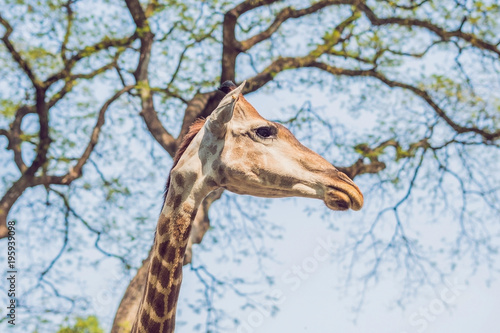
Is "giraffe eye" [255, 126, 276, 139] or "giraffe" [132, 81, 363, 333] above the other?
"giraffe eye" [255, 126, 276, 139]

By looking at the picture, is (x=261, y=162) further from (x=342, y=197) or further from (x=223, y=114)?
(x=342, y=197)

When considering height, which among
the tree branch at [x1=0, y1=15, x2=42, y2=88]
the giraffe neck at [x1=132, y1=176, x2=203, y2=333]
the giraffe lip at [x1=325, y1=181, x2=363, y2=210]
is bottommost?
the giraffe neck at [x1=132, y1=176, x2=203, y2=333]

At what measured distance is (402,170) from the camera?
988 cm

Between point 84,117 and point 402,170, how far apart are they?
592 centimetres

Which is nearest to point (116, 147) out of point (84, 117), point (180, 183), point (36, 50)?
point (84, 117)

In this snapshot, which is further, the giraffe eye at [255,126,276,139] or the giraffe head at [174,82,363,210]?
the giraffe eye at [255,126,276,139]

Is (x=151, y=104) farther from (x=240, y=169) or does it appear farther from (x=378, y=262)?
(x=240, y=169)

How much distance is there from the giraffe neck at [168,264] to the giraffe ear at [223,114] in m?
0.42

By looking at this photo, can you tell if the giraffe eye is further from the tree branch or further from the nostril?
the tree branch

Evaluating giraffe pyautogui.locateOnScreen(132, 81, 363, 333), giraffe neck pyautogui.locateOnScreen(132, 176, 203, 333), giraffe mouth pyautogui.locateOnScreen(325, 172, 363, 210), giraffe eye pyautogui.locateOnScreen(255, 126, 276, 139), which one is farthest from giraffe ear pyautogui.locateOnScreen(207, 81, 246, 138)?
giraffe mouth pyautogui.locateOnScreen(325, 172, 363, 210)

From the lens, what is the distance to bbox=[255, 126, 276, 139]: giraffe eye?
354cm

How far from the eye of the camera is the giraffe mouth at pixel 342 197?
126 inches

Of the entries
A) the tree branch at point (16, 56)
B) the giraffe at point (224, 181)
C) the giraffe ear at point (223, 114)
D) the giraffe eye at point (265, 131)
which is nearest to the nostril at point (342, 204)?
the giraffe at point (224, 181)

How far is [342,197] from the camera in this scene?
3.20 metres
